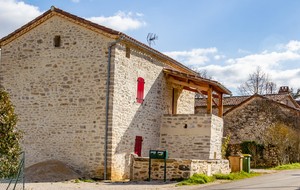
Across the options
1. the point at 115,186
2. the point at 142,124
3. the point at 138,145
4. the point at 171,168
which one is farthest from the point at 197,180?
the point at 142,124

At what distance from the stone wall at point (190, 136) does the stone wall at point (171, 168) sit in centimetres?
270

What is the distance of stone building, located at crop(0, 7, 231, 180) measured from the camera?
44.3ft

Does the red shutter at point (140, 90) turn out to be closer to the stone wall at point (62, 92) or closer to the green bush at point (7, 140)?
the stone wall at point (62, 92)

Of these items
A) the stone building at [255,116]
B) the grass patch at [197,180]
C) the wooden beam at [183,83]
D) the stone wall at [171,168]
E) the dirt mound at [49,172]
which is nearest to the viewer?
the grass patch at [197,180]

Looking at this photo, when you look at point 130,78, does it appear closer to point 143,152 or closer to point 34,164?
point 143,152

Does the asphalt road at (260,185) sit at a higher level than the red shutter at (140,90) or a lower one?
lower

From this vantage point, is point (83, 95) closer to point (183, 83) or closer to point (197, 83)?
point (183, 83)

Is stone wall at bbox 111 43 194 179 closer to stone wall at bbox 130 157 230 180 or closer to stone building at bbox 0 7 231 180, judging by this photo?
stone building at bbox 0 7 231 180

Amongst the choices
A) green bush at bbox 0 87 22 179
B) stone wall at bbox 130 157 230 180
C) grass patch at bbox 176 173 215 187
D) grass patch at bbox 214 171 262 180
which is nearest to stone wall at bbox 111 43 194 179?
stone wall at bbox 130 157 230 180

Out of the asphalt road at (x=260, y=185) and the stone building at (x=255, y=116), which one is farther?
the stone building at (x=255, y=116)

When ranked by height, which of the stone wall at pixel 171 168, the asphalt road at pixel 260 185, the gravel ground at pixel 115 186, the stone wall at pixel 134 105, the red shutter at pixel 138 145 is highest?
the stone wall at pixel 134 105

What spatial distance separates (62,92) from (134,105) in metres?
3.07

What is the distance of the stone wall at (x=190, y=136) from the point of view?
15969mm

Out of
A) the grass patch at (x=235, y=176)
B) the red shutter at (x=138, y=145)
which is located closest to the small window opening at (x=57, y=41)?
the red shutter at (x=138, y=145)
